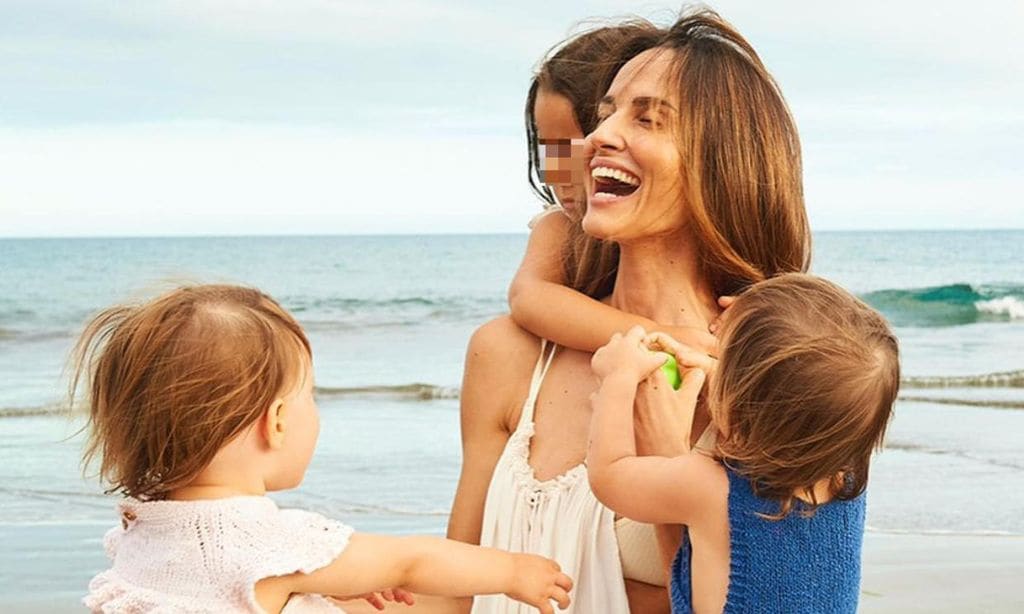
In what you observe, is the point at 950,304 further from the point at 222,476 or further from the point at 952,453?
the point at 222,476

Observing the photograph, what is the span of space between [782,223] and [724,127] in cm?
22

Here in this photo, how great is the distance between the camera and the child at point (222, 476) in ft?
7.45

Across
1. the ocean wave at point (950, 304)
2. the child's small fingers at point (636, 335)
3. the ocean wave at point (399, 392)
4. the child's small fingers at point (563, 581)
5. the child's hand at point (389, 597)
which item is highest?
the child's small fingers at point (636, 335)

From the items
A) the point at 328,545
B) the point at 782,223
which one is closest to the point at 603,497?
the point at 328,545

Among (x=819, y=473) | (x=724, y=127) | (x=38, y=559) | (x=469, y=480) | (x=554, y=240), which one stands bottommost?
(x=38, y=559)

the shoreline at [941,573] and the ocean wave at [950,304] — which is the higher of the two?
the shoreline at [941,573]

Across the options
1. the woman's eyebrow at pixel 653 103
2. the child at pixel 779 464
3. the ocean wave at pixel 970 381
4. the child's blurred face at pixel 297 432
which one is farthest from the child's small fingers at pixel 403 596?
the ocean wave at pixel 970 381

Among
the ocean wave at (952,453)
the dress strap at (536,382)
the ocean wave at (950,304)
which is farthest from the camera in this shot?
the ocean wave at (950,304)

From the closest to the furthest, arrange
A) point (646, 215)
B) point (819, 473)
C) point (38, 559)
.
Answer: point (819, 473), point (646, 215), point (38, 559)

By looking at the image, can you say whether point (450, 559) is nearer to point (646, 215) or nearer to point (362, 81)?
point (646, 215)

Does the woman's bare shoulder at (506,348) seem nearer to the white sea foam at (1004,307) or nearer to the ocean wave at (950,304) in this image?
the ocean wave at (950,304)

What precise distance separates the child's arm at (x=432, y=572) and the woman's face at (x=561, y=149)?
939 millimetres

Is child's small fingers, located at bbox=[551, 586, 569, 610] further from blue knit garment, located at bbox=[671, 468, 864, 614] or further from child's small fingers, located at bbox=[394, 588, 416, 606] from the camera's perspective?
child's small fingers, located at bbox=[394, 588, 416, 606]

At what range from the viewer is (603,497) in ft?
7.94
